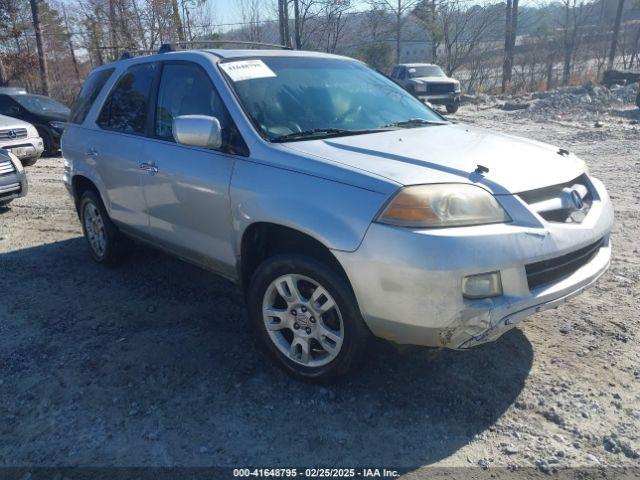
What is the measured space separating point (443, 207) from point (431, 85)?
20.4 metres

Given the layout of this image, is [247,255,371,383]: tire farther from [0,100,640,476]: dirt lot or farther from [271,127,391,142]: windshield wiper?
Result: [271,127,391,142]: windshield wiper

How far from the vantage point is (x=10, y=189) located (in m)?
7.39

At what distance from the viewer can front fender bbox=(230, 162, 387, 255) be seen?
2664mm

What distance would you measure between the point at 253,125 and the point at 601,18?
50873 millimetres

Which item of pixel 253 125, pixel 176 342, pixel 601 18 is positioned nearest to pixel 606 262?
pixel 253 125

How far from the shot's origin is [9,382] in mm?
3299

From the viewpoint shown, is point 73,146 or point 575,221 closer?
point 575,221

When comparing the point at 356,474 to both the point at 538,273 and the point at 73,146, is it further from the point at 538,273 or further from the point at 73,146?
the point at 73,146

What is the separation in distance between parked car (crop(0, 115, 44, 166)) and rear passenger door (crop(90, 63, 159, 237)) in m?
7.16

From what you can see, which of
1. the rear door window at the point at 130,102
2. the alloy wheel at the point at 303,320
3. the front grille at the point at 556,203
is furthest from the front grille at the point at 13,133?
the front grille at the point at 556,203

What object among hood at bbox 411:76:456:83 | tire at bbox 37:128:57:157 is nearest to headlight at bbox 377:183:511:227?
tire at bbox 37:128:57:157

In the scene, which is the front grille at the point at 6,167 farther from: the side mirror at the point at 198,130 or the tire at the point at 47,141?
the tire at the point at 47,141

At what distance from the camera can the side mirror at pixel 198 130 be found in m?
3.21

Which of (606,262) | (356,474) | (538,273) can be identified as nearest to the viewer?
(356,474)
